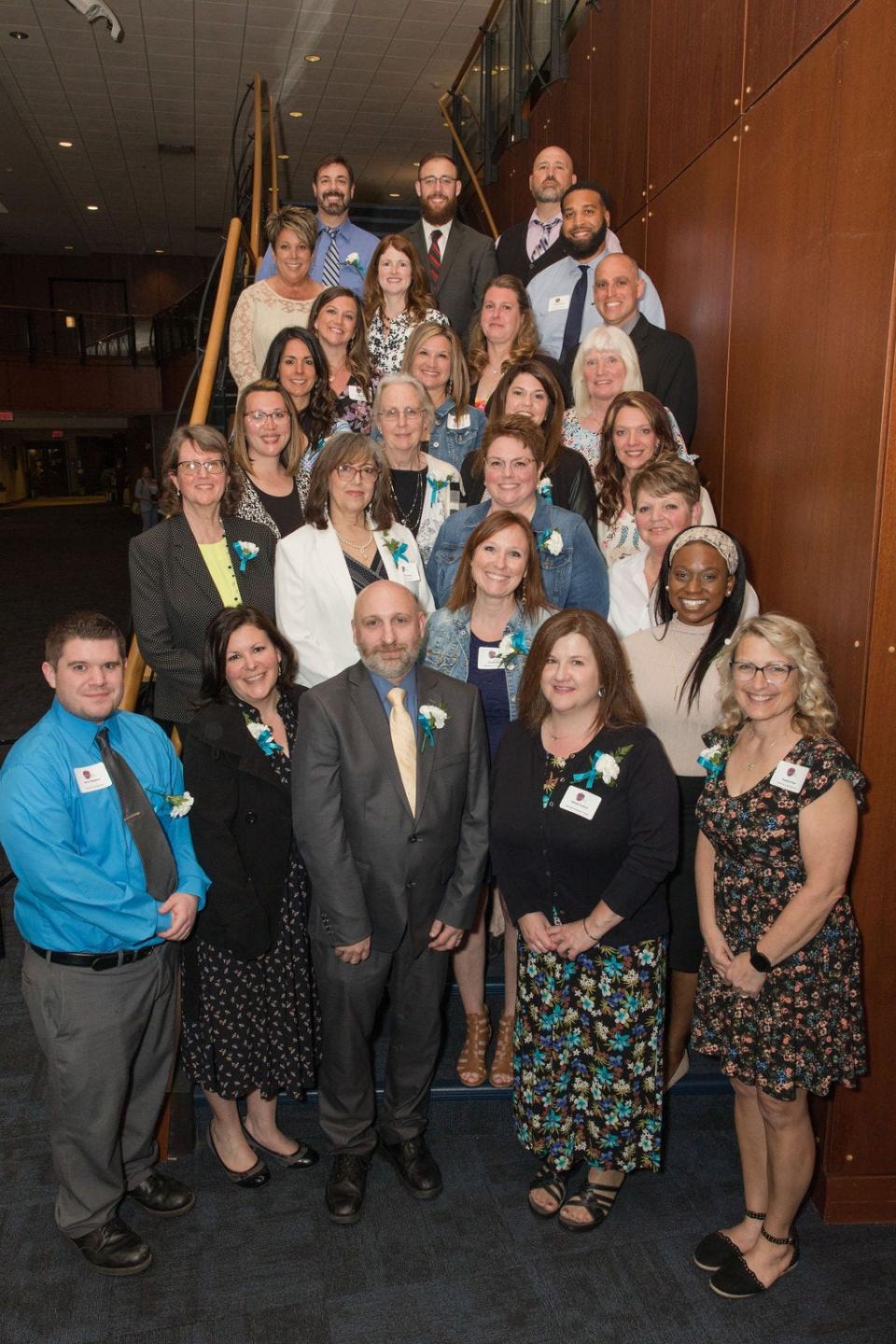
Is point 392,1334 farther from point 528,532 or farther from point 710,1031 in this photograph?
point 528,532

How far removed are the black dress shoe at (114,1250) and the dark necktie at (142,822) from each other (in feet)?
3.19

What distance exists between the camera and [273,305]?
192 inches

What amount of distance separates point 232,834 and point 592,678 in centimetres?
113

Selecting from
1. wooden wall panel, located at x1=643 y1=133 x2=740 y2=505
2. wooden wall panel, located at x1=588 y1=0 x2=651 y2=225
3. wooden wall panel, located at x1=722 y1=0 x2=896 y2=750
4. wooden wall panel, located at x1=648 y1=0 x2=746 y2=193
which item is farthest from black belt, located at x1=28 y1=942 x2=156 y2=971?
wooden wall panel, located at x1=588 y1=0 x2=651 y2=225

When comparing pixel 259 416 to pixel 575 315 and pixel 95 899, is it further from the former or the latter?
pixel 95 899

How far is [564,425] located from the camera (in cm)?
400

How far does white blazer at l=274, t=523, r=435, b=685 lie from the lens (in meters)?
3.36

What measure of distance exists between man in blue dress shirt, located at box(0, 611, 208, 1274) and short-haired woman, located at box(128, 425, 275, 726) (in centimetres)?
63

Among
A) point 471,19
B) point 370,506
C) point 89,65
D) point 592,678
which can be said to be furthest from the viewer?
point 89,65

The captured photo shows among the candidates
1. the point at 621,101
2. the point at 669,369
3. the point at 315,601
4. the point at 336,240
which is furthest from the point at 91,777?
the point at 621,101

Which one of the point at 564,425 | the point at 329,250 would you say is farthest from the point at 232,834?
the point at 329,250

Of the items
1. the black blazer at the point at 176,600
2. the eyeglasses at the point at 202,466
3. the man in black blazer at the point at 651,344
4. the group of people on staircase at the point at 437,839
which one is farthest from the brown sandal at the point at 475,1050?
the man in black blazer at the point at 651,344

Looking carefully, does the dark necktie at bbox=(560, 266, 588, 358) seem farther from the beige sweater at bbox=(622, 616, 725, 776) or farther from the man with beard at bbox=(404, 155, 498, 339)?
the beige sweater at bbox=(622, 616, 725, 776)

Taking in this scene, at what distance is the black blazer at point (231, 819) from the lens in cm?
284
